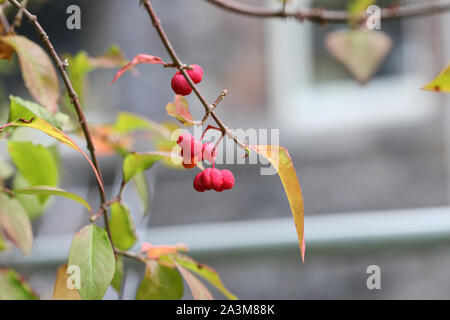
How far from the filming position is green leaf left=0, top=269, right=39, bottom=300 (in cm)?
31

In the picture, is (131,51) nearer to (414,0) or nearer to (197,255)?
(414,0)

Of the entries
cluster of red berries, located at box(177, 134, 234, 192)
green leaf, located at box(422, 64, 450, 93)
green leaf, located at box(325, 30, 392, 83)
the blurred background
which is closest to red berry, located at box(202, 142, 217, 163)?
cluster of red berries, located at box(177, 134, 234, 192)

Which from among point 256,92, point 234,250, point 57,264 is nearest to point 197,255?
point 234,250

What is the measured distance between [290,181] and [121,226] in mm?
140

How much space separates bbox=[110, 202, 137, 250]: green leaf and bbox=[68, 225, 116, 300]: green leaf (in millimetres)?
60

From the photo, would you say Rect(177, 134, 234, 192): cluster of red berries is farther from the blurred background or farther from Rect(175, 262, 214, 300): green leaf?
the blurred background

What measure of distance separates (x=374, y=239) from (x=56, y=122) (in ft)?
0.99

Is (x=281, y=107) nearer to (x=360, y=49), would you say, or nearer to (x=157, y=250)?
(x=360, y=49)

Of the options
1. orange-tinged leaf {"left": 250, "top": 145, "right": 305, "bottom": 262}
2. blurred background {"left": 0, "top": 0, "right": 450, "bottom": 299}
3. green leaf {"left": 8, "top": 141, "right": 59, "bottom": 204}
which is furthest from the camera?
blurred background {"left": 0, "top": 0, "right": 450, "bottom": 299}

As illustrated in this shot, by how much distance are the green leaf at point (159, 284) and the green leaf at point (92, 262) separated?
0.05 m

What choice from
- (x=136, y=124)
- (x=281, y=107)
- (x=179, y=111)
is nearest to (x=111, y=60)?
(x=136, y=124)

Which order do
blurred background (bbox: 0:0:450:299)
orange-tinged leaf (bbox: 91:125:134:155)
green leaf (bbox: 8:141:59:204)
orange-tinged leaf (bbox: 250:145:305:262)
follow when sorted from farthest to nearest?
blurred background (bbox: 0:0:450:299)
orange-tinged leaf (bbox: 91:125:134:155)
green leaf (bbox: 8:141:59:204)
orange-tinged leaf (bbox: 250:145:305:262)

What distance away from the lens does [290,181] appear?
9.4 inches

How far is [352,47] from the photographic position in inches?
18.0
